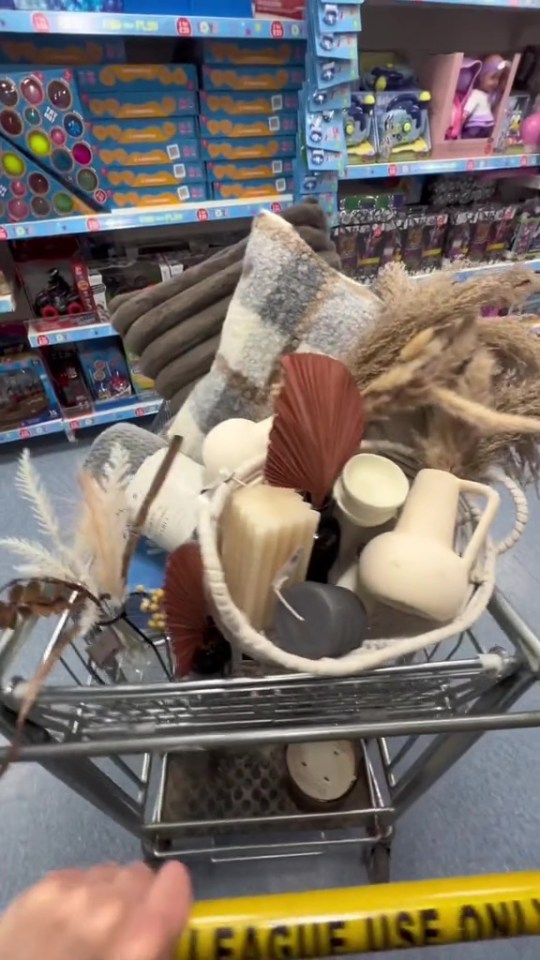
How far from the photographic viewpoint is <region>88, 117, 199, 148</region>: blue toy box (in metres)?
1.17

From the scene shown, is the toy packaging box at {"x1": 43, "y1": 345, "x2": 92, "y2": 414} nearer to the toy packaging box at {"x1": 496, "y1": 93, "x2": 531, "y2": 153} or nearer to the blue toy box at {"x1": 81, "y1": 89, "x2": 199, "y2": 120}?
the blue toy box at {"x1": 81, "y1": 89, "x2": 199, "y2": 120}

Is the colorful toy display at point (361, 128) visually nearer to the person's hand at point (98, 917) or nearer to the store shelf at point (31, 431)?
the store shelf at point (31, 431)

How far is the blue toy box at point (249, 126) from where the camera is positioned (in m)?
1.23

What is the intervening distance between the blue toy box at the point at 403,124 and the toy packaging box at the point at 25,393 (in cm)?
101

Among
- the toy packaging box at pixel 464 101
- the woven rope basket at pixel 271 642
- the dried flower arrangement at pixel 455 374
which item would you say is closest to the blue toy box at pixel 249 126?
the toy packaging box at pixel 464 101

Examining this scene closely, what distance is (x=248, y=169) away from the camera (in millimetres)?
1316

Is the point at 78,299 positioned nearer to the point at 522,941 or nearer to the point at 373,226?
the point at 373,226

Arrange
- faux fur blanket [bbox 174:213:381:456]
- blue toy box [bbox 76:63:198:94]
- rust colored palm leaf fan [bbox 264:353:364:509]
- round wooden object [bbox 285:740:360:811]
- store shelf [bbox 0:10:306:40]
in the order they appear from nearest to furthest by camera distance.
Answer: rust colored palm leaf fan [bbox 264:353:364:509] < faux fur blanket [bbox 174:213:381:456] < round wooden object [bbox 285:740:360:811] < store shelf [bbox 0:10:306:40] < blue toy box [bbox 76:63:198:94]

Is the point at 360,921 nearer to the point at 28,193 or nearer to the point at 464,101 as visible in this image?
the point at 28,193

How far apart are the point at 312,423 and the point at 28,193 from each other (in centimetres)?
111

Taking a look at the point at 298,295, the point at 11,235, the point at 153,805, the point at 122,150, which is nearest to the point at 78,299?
the point at 11,235

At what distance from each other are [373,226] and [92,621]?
1.36 meters

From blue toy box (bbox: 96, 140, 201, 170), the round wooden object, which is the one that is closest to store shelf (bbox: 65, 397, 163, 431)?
blue toy box (bbox: 96, 140, 201, 170)

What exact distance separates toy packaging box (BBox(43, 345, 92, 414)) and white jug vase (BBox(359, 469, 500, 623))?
1344mm
